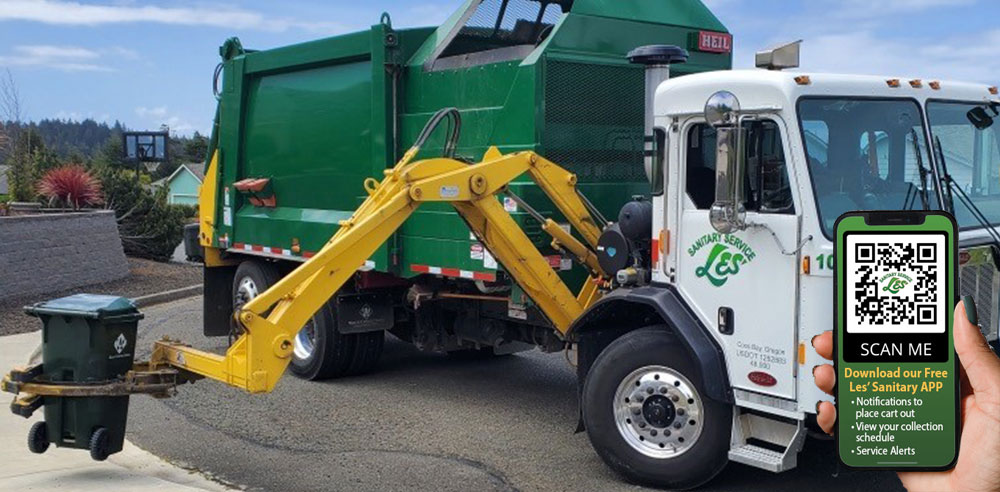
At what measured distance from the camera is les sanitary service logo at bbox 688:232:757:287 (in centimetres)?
528

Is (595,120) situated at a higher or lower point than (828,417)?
higher

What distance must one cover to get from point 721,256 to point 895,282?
3768 millimetres

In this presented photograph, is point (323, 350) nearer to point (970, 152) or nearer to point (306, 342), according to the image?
point (306, 342)

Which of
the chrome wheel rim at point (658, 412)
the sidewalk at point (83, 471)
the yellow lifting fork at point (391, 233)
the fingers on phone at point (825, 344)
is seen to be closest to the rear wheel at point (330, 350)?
the sidewalk at point (83, 471)

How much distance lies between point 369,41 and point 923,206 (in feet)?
15.3

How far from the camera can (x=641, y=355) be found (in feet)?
18.7

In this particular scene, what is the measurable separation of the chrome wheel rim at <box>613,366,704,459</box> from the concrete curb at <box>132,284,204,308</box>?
9586mm

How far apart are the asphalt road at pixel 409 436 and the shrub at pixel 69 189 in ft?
30.9

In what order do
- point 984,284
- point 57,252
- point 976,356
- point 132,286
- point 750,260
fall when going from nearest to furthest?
1. point 976,356
2. point 984,284
3. point 750,260
4. point 57,252
5. point 132,286

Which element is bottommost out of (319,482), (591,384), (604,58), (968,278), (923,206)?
(319,482)

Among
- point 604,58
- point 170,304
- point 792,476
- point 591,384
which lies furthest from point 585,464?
point 170,304

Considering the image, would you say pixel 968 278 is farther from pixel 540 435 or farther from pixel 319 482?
pixel 319 482

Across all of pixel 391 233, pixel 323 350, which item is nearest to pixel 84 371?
pixel 391 233

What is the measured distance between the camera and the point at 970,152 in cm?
551
